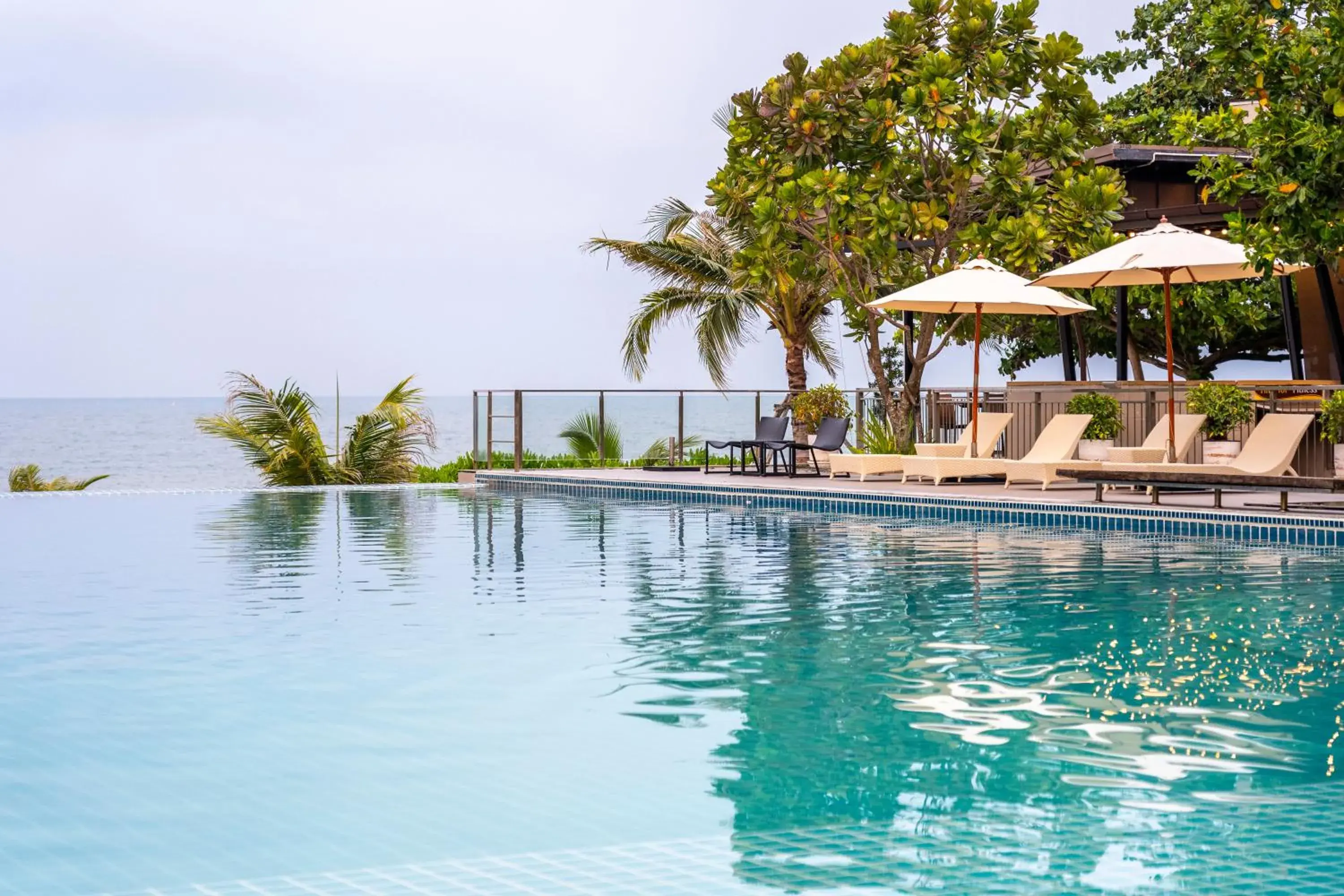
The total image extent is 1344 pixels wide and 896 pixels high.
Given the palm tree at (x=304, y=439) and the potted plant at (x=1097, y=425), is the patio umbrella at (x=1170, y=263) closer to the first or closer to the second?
the potted plant at (x=1097, y=425)

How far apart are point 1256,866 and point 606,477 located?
49.9ft

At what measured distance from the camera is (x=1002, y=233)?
58.4 ft

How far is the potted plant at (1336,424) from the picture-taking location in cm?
1362

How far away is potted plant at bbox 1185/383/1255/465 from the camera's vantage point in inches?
595

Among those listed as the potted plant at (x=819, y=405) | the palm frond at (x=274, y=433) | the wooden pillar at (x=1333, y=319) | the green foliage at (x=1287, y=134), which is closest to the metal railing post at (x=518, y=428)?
the palm frond at (x=274, y=433)

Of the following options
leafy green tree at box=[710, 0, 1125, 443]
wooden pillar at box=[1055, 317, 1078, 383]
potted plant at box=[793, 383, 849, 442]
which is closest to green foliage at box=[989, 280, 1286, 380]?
wooden pillar at box=[1055, 317, 1078, 383]

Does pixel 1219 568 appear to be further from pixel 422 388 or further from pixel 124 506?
pixel 422 388

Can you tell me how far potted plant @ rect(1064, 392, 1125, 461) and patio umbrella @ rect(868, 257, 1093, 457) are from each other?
1053 millimetres

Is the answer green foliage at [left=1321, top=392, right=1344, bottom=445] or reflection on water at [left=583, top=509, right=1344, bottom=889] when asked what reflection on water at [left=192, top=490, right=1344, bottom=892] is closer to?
reflection on water at [left=583, top=509, right=1344, bottom=889]

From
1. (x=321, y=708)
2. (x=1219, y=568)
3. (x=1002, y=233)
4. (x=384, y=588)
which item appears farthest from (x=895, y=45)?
(x=321, y=708)

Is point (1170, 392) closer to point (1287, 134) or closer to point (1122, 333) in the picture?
point (1287, 134)

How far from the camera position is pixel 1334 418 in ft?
45.2

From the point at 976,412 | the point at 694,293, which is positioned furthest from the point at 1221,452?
the point at 694,293

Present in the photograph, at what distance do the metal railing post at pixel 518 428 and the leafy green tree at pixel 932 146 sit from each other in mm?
3552
